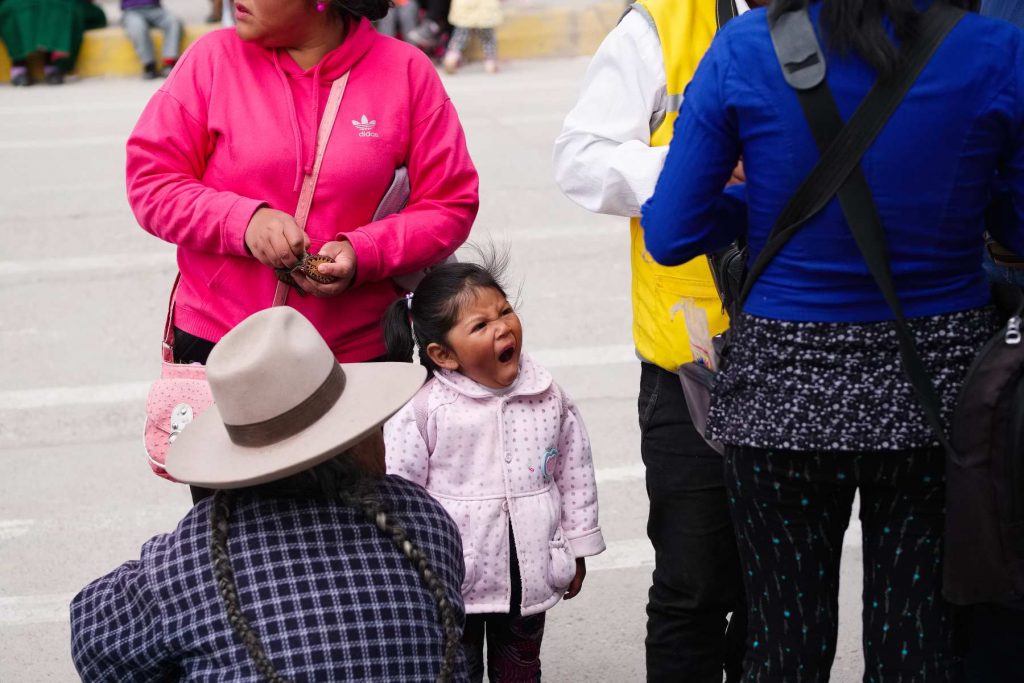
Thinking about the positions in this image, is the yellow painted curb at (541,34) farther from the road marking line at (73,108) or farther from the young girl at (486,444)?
the young girl at (486,444)

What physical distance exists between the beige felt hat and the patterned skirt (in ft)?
2.02

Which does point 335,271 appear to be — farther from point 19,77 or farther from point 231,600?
point 19,77

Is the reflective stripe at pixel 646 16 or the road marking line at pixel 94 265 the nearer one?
the reflective stripe at pixel 646 16

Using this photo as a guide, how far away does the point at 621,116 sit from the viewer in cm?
280

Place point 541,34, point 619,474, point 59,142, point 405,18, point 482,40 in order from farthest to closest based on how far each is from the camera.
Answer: point 541,34
point 405,18
point 482,40
point 59,142
point 619,474

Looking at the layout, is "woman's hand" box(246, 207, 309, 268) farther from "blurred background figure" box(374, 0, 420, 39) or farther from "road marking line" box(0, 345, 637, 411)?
"blurred background figure" box(374, 0, 420, 39)

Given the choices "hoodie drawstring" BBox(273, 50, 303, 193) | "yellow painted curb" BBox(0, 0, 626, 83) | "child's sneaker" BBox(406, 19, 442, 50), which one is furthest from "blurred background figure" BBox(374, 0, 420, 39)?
"hoodie drawstring" BBox(273, 50, 303, 193)

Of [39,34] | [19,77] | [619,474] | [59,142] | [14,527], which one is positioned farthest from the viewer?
[19,77]

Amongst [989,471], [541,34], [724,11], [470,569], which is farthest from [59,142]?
[989,471]

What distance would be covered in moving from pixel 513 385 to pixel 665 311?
1.29 feet

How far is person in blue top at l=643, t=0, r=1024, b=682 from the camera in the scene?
7.11ft

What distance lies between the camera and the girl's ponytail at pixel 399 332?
3.06 m

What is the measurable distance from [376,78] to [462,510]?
0.97 metres

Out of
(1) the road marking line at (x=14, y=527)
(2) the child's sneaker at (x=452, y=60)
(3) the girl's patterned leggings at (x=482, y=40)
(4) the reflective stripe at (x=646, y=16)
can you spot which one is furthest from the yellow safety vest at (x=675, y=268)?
(3) the girl's patterned leggings at (x=482, y=40)
